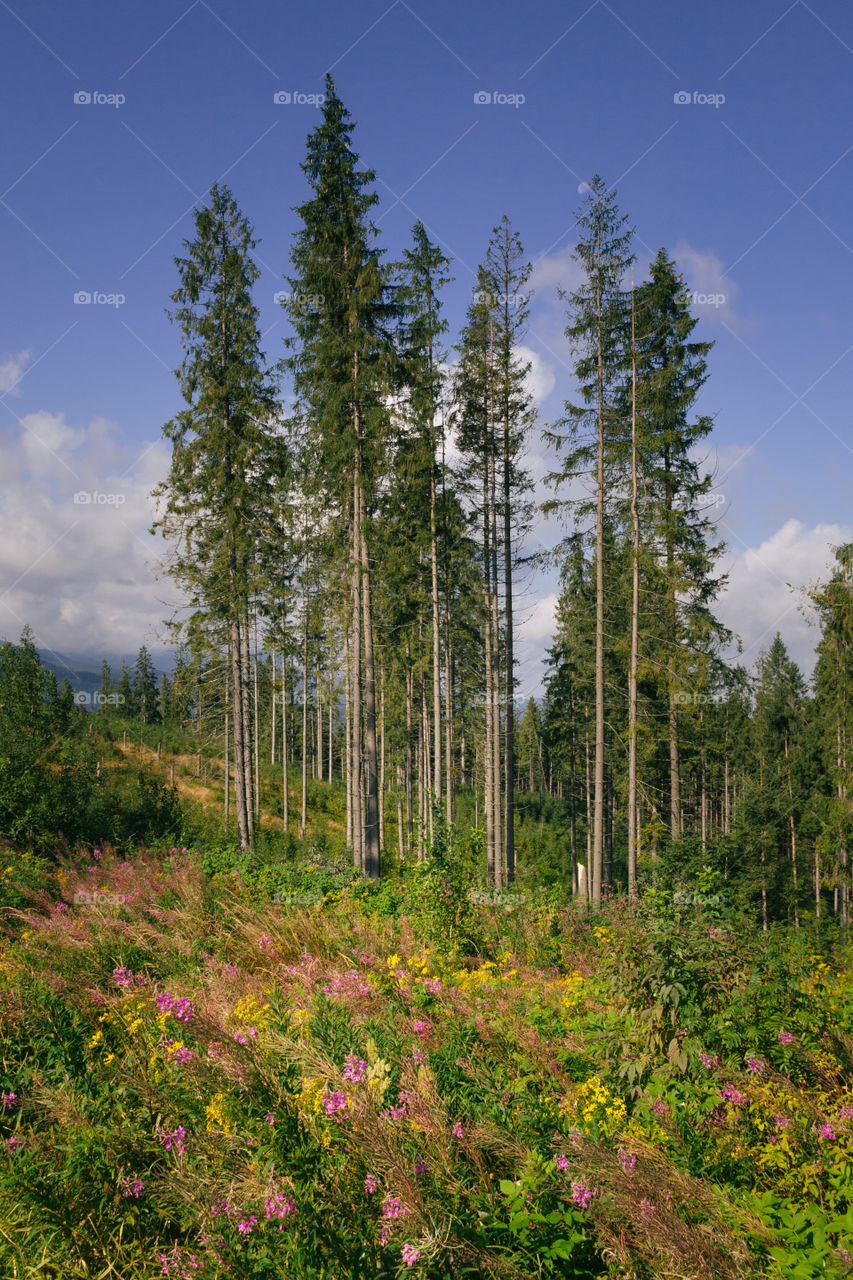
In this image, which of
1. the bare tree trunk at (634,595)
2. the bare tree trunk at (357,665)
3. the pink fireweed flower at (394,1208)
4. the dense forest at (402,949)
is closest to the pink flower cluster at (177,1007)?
the dense forest at (402,949)

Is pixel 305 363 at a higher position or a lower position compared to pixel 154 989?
Answer: higher

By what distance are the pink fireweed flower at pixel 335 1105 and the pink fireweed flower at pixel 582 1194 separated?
3.07 feet

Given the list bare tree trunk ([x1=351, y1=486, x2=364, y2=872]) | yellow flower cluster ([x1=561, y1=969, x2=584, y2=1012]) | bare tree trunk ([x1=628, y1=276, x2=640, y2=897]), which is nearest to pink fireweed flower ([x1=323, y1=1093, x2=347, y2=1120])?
yellow flower cluster ([x1=561, y1=969, x2=584, y2=1012])

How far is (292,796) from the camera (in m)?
35.1

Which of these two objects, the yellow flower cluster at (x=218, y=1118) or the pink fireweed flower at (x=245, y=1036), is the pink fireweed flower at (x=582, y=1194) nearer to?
the yellow flower cluster at (x=218, y=1118)

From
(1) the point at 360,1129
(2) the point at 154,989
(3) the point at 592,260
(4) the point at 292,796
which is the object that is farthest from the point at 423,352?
(4) the point at 292,796

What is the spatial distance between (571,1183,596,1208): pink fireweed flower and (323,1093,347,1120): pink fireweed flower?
0.94 m

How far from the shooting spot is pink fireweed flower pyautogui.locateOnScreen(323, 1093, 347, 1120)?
2603 mm

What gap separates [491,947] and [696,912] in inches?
118

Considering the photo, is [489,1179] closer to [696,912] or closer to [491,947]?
[696,912]

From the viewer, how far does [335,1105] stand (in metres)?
2.63

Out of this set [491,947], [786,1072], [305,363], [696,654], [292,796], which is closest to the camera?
[786,1072]

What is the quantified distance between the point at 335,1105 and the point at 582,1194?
102cm

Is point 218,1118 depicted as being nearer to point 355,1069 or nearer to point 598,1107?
point 355,1069
